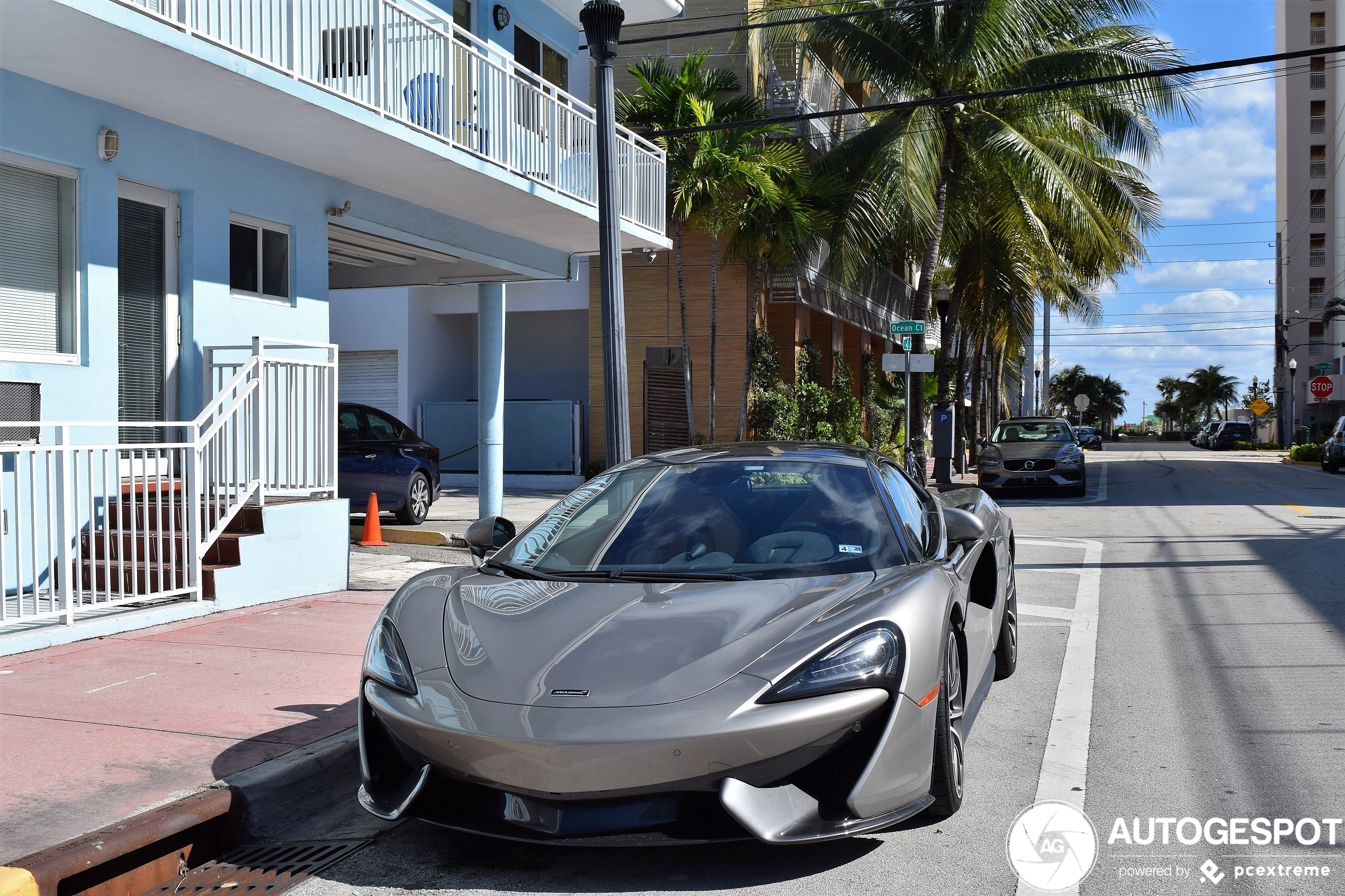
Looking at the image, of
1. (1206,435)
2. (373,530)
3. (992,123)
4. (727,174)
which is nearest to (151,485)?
(373,530)

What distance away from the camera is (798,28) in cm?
2189

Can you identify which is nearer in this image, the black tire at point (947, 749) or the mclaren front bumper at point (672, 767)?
the mclaren front bumper at point (672, 767)

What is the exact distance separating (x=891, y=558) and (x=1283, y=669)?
3.57 meters

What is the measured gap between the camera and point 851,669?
344cm

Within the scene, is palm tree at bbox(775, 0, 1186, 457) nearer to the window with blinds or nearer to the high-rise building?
the window with blinds

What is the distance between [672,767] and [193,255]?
24.3 ft

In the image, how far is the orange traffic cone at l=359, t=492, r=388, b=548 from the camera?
13.1m

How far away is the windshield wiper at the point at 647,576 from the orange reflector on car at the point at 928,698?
2.64 ft

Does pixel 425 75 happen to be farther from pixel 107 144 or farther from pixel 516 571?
pixel 516 571

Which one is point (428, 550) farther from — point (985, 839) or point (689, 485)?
point (985, 839)

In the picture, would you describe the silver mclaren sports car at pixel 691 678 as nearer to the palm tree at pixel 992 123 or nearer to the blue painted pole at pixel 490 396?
the blue painted pole at pixel 490 396

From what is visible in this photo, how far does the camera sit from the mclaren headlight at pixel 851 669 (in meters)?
3.37

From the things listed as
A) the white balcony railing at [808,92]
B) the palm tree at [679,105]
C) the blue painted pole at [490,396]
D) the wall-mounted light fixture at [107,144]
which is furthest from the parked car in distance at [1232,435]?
the wall-mounted light fixture at [107,144]

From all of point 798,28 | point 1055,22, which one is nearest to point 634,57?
point 798,28
